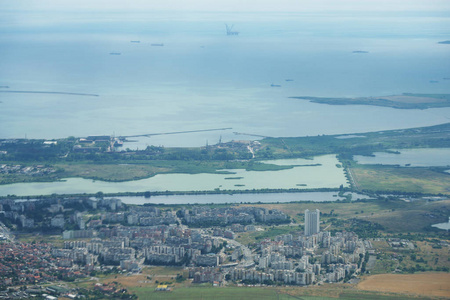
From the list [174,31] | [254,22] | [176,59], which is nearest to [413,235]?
[176,59]

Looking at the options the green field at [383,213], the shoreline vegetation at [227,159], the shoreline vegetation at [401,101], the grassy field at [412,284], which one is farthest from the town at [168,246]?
the shoreline vegetation at [401,101]

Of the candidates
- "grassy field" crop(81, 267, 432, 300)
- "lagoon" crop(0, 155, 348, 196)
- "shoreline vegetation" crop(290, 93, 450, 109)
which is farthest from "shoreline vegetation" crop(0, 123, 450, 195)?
"grassy field" crop(81, 267, 432, 300)

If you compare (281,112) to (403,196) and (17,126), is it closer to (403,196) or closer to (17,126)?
(17,126)

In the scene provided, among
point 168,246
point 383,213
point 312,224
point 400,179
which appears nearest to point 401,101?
point 400,179

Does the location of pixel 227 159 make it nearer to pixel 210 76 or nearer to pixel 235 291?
pixel 235 291

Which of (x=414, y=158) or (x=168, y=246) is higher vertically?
(x=414, y=158)

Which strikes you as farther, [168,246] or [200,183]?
[200,183]
